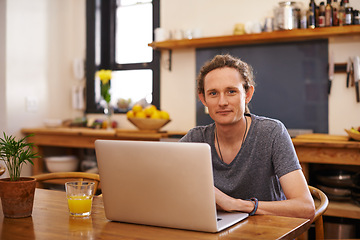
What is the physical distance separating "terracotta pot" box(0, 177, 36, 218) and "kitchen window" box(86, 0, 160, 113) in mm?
2639

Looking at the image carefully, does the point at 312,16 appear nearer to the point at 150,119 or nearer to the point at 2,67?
the point at 150,119

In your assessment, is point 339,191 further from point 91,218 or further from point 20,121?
point 20,121

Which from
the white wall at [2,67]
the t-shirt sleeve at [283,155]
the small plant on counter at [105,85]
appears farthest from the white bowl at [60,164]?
the t-shirt sleeve at [283,155]

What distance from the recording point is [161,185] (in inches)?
40.6

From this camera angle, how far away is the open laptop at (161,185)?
98cm

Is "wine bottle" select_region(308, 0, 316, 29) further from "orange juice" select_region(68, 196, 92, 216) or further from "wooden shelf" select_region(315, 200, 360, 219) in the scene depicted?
"orange juice" select_region(68, 196, 92, 216)

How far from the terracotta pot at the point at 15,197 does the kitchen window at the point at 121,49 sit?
2.64 metres

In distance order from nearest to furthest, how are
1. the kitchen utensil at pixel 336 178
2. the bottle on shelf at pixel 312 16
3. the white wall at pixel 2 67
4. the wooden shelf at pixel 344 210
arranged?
the wooden shelf at pixel 344 210 → the kitchen utensil at pixel 336 178 → the bottle on shelf at pixel 312 16 → the white wall at pixel 2 67

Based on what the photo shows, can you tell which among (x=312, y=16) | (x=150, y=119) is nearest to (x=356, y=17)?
(x=312, y=16)

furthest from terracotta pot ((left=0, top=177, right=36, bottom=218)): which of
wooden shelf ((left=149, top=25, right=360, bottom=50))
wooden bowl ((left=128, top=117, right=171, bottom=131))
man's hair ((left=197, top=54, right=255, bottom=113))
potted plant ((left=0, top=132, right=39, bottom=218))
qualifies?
wooden shelf ((left=149, top=25, right=360, bottom=50))

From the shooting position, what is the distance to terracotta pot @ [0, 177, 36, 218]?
3.78 feet

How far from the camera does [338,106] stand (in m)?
2.94

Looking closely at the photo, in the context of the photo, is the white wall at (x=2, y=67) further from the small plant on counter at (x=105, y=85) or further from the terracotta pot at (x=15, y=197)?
the terracotta pot at (x=15, y=197)

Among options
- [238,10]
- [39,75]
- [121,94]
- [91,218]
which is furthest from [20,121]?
[91,218]
